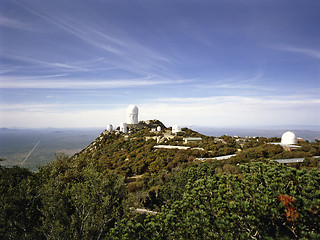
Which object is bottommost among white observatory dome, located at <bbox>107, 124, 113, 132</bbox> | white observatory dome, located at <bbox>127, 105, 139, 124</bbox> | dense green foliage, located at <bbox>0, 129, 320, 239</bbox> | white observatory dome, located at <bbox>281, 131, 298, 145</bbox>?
dense green foliage, located at <bbox>0, 129, 320, 239</bbox>

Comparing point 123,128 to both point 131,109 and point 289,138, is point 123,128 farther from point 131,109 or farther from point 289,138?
point 289,138

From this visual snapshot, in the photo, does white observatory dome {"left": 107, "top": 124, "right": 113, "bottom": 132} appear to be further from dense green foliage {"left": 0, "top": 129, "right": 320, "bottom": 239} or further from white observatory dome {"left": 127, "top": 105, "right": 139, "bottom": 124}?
dense green foliage {"left": 0, "top": 129, "right": 320, "bottom": 239}

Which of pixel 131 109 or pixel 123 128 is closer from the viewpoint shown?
pixel 123 128

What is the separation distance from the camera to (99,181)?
998cm

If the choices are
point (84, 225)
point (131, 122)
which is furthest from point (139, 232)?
point (131, 122)

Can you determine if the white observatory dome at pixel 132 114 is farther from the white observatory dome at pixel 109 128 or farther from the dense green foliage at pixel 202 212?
the dense green foliage at pixel 202 212

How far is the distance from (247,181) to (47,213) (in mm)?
9723

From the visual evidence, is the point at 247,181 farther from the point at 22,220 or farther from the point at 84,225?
the point at 22,220

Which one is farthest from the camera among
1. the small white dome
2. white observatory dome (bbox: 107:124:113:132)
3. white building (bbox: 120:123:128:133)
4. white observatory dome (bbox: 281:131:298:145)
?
white observatory dome (bbox: 107:124:113:132)

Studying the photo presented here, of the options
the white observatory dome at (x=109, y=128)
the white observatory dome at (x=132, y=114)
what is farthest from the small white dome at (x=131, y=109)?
the white observatory dome at (x=109, y=128)

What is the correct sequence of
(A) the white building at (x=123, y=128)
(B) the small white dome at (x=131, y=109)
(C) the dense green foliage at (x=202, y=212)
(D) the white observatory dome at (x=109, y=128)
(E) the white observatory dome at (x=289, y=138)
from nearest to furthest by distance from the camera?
1. (C) the dense green foliage at (x=202, y=212)
2. (E) the white observatory dome at (x=289, y=138)
3. (A) the white building at (x=123, y=128)
4. (B) the small white dome at (x=131, y=109)
5. (D) the white observatory dome at (x=109, y=128)

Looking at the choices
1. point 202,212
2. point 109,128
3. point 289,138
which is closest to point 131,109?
point 109,128

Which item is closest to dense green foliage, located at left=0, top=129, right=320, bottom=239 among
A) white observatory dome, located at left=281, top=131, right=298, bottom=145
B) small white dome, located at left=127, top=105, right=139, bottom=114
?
white observatory dome, located at left=281, top=131, right=298, bottom=145

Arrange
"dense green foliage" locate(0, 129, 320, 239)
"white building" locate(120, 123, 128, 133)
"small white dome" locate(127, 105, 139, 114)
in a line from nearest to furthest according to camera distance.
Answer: "dense green foliage" locate(0, 129, 320, 239) < "white building" locate(120, 123, 128, 133) < "small white dome" locate(127, 105, 139, 114)
